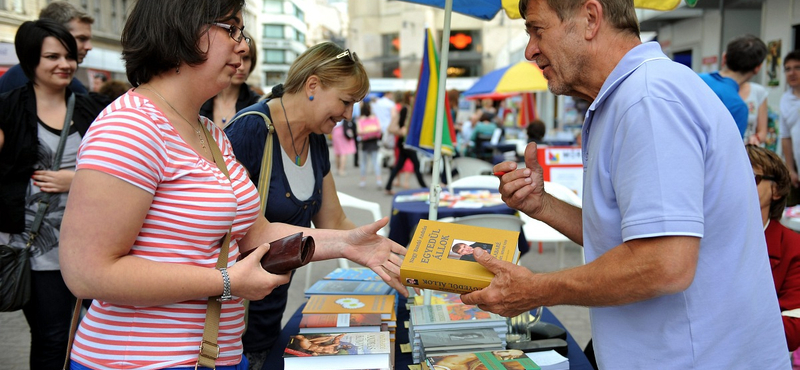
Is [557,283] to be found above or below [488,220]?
above

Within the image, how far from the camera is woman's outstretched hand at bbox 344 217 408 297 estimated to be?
2020 mm

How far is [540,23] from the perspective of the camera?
1.59 meters

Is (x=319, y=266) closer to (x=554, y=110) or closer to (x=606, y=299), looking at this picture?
(x=606, y=299)

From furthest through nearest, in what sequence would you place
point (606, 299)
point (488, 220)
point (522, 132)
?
1. point (522, 132)
2. point (488, 220)
3. point (606, 299)

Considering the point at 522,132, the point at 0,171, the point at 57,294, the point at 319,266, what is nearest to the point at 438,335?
the point at 57,294

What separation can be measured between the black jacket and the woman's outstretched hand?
1.67 metres

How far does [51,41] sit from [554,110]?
2131 centimetres

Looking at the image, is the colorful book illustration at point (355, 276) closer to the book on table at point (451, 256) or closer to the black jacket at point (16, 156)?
the book on table at point (451, 256)

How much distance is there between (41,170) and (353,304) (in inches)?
64.3

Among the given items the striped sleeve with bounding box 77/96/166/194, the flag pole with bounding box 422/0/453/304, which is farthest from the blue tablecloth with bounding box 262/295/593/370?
the striped sleeve with bounding box 77/96/166/194

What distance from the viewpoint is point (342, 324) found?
2018mm

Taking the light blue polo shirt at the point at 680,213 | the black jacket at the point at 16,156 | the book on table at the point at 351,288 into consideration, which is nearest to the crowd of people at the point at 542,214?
the light blue polo shirt at the point at 680,213

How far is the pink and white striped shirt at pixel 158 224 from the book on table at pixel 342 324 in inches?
21.0

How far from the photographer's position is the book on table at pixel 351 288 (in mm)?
2369
